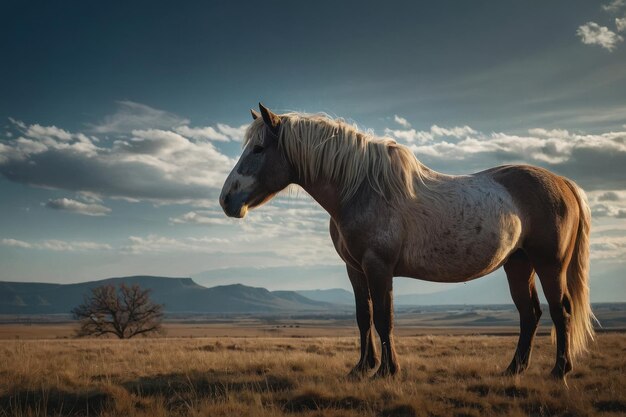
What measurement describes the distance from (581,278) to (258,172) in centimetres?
579

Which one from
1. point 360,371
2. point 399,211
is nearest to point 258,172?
point 399,211

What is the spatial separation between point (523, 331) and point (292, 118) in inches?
212

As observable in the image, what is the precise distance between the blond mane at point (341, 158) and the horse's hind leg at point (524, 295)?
252 cm

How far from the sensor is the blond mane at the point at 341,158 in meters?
7.14

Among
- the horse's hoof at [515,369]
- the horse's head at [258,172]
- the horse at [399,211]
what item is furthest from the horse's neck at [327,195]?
the horse's hoof at [515,369]

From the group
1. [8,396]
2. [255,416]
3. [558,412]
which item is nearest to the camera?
[255,416]

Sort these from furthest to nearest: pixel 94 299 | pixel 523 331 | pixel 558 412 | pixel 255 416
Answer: pixel 94 299 < pixel 523 331 < pixel 558 412 < pixel 255 416

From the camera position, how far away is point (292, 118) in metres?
7.39

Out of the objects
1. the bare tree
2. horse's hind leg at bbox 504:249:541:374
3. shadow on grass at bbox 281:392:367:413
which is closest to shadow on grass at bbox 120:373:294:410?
shadow on grass at bbox 281:392:367:413

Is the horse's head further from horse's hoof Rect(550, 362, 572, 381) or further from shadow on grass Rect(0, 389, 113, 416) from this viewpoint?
horse's hoof Rect(550, 362, 572, 381)

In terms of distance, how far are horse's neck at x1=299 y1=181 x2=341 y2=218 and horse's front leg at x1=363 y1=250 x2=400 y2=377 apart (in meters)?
1.02

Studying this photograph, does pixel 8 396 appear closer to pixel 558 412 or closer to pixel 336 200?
pixel 336 200

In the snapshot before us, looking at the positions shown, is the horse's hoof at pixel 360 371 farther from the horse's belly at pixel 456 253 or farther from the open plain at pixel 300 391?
the horse's belly at pixel 456 253

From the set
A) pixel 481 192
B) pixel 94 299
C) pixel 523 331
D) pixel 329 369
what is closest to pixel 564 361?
pixel 523 331
